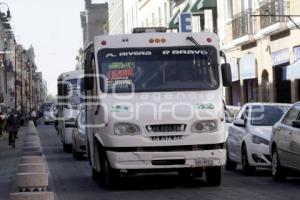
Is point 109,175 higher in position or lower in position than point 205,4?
lower

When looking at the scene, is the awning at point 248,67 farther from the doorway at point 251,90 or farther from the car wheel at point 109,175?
the car wheel at point 109,175

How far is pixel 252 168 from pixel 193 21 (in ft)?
109

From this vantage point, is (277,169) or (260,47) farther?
(260,47)

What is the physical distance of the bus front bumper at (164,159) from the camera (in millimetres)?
14164

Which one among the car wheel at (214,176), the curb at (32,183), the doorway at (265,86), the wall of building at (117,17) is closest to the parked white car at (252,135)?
the car wheel at (214,176)

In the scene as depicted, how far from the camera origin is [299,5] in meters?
29.7

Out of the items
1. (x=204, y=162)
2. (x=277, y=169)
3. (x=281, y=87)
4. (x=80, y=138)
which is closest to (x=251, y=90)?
(x=281, y=87)

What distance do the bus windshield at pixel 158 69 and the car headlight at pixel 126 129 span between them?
0.74 meters

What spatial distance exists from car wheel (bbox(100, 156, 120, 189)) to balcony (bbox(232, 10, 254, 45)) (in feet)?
71.4

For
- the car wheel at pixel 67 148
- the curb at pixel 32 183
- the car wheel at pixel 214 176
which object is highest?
the curb at pixel 32 183

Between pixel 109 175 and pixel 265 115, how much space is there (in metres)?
5.04

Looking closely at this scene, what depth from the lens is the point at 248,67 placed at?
125ft

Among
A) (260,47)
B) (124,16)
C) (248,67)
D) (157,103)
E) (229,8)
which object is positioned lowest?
(157,103)

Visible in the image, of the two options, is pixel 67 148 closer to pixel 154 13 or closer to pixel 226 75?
pixel 226 75
